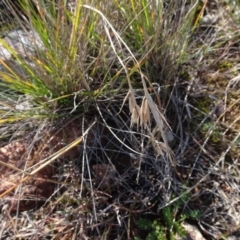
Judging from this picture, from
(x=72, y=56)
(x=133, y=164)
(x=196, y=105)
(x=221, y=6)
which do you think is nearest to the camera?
(x=72, y=56)

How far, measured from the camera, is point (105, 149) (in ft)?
4.45

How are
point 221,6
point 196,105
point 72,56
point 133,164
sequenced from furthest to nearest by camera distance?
point 221,6, point 196,105, point 133,164, point 72,56

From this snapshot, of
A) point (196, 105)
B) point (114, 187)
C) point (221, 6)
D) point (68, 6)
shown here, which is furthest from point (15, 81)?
point (221, 6)

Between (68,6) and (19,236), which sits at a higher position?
(68,6)

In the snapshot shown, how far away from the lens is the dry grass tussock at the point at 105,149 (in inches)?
51.3

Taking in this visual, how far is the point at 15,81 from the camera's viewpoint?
4.24ft

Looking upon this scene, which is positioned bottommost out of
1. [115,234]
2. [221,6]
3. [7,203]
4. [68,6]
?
[115,234]

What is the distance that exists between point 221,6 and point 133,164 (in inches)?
27.0

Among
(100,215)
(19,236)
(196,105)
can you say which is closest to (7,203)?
(19,236)

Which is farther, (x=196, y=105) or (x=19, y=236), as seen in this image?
(x=196, y=105)

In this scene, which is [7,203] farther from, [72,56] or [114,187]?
[72,56]

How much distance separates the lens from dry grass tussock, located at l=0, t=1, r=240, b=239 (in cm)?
130

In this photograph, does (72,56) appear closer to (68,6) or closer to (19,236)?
(68,6)

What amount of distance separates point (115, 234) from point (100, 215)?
0.07 meters
